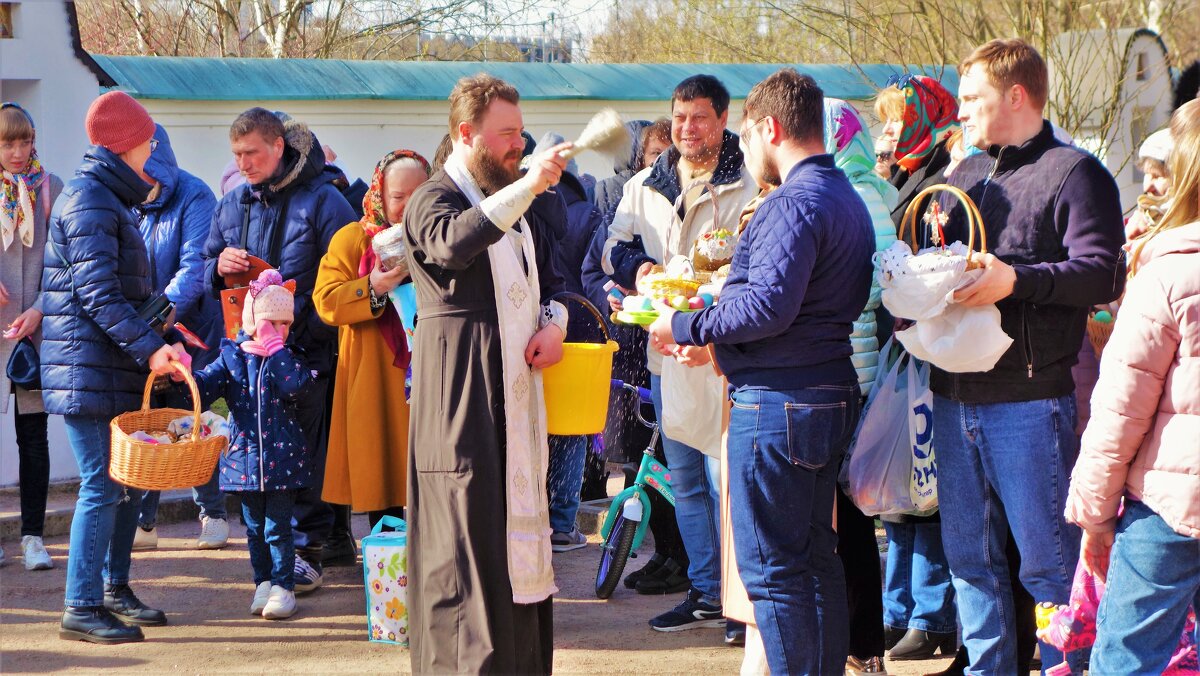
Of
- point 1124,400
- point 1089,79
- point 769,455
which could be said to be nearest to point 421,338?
point 769,455

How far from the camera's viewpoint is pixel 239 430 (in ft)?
18.3

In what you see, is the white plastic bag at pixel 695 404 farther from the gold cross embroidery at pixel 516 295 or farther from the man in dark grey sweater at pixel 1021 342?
the man in dark grey sweater at pixel 1021 342

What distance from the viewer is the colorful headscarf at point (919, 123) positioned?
5.18 m

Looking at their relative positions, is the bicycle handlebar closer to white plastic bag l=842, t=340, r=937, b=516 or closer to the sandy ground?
the sandy ground

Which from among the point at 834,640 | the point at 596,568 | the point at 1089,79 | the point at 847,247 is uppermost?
the point at 1089,79

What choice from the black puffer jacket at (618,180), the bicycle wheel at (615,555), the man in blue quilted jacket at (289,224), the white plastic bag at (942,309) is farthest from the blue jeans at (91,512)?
the white plastic bag at (942,309)

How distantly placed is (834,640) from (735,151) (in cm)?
216

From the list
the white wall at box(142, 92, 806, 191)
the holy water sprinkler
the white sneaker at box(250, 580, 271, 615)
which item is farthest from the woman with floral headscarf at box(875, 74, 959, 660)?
the white wall at box(142, 92, 806, 191)

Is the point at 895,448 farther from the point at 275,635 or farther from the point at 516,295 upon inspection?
the point at 275,635

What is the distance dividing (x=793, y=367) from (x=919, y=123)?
72.8 inches

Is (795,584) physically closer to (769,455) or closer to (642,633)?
(769,455)

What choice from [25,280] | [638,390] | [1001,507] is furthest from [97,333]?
[1001,507]

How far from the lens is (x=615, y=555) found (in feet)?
19.7

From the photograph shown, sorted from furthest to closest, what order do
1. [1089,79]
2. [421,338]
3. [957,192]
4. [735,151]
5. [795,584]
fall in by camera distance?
1. [1089,79]
2. [735,151]
3. [421,338]
4. [795,584]
5. [957,192]
